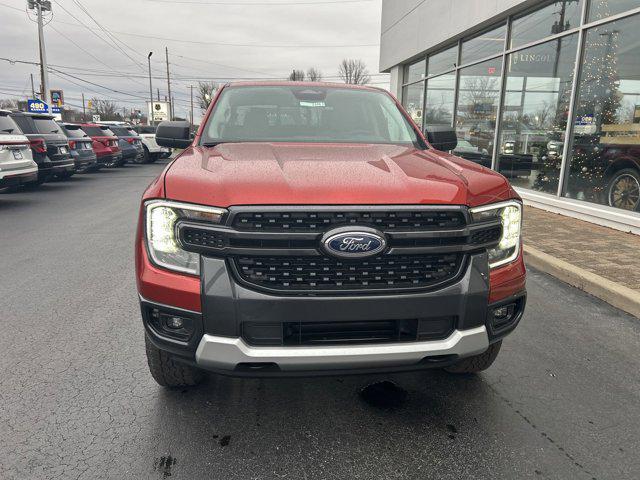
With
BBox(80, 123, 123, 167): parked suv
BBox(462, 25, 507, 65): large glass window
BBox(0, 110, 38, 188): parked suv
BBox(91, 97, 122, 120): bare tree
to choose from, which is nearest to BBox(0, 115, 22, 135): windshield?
BBox(0, 110, 38, 188): parked suv

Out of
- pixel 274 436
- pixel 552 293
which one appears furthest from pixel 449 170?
pixel 552 293

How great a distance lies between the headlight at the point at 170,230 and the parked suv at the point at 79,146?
1282cm

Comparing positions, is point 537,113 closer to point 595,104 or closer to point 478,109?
point 595,104

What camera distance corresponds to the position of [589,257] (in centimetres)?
546

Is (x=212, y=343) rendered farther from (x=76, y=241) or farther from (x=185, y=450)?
(x=76, y=241)

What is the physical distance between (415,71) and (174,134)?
15336 millimetres

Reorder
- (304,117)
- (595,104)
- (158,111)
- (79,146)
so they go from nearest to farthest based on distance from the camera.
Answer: (304,117) → (595,104) → (79,146) → (158,111)

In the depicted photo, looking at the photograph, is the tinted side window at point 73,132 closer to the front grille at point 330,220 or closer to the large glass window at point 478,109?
the large glass window at point 478,109

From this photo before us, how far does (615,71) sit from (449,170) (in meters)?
6.84

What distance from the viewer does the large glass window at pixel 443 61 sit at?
13587 mm

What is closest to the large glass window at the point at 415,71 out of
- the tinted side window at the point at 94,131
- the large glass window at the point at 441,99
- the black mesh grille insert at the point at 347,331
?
the large glass window at the point at 441,99

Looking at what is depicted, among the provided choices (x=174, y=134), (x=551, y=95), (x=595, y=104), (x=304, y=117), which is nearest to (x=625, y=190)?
(x=595, y=104)

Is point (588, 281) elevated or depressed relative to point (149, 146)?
depressed

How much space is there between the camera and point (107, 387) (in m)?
2.81
